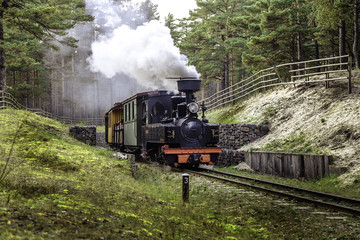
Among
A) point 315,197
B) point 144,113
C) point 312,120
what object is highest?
point 144,113

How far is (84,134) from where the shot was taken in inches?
852

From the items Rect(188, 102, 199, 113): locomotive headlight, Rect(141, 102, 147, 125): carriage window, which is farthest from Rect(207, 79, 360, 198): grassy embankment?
Rect(141, 102, 147, 125): carriage window

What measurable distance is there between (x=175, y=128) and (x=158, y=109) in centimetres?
189

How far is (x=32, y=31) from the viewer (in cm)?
2133

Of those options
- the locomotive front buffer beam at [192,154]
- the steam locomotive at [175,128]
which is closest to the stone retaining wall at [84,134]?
the steam locomotive at [175,128]

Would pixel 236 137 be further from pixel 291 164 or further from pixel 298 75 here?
pixel 291 164

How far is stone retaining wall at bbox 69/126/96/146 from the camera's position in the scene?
2139 centimetres

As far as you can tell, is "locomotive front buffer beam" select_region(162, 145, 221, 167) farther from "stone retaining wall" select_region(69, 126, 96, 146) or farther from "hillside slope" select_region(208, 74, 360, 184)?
"stone retaining wall" select_region(69, 126, 96, 146)

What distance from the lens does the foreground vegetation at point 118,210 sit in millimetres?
4840

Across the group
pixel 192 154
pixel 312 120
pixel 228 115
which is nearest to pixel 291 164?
pixel 192 154

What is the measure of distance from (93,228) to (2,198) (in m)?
1.48

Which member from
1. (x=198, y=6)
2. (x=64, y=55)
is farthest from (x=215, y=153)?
(x=64, y=55)

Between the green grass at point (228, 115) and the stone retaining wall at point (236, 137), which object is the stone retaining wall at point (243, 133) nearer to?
the stone retaining wall at point (236, 137)

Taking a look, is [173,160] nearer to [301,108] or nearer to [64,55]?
[301,108]
